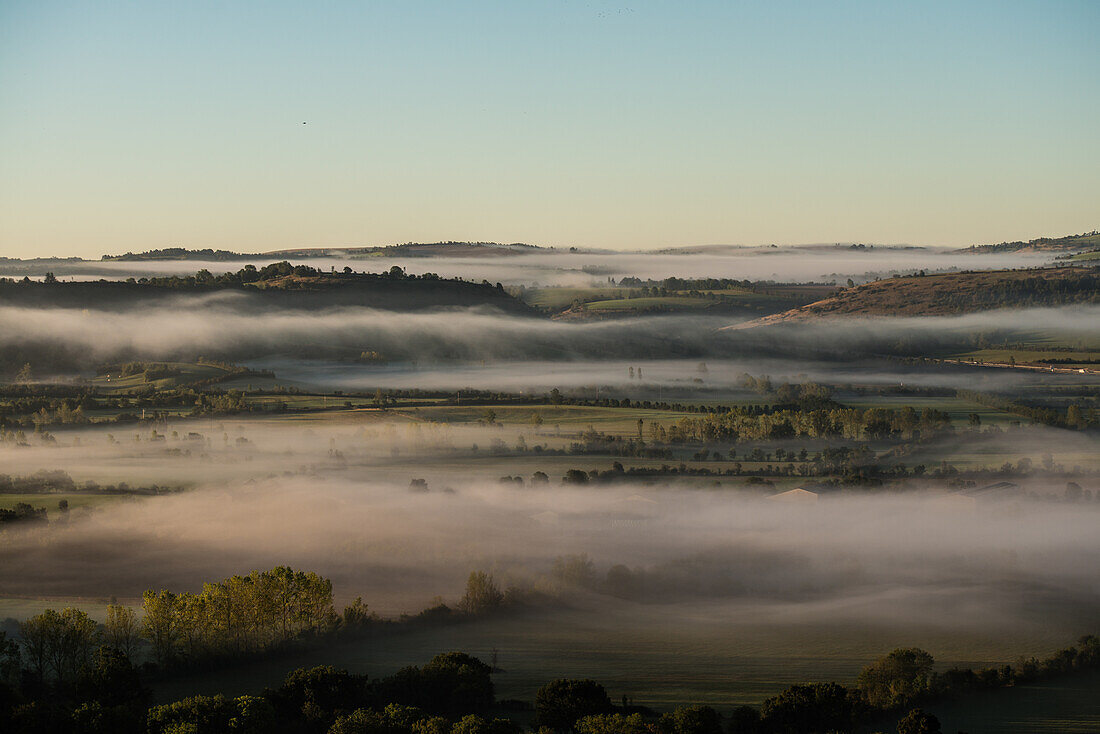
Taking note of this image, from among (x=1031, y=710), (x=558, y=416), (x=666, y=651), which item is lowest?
(x=666, y=651)

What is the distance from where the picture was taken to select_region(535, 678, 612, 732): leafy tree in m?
55.6

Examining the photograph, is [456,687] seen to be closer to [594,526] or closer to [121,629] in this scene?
[121,629]

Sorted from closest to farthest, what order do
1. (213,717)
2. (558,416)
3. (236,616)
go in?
(213,717)
(236,616)
(558,416)

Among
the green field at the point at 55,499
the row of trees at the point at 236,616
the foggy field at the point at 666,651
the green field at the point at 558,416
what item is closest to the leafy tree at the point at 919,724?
the foggy field at the point at 666,651

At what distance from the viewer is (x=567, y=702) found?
56188 millimetres

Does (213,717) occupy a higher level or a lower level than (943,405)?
lower

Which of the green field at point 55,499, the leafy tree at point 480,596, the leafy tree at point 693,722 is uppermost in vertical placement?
the green field at point 55,499

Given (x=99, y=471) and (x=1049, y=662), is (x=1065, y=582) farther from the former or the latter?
(x=99, y=471)

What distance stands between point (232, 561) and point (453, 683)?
40797 mm

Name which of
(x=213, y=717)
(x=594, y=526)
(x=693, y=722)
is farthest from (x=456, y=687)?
(x=594, y=526)

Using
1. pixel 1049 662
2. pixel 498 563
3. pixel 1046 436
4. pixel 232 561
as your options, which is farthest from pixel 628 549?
pixel 1046 436

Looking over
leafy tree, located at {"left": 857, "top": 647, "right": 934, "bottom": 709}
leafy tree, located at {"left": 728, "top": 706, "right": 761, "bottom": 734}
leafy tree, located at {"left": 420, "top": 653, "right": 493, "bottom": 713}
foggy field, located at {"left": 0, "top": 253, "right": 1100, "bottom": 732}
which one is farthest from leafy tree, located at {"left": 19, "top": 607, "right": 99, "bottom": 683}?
leafy tree, located at {"left": 857, "top": 647, "right": 934, "bottom": 709}

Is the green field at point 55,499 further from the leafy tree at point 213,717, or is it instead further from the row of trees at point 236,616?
the leafy tree at point 213,717

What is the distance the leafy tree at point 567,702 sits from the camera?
55625 mm
